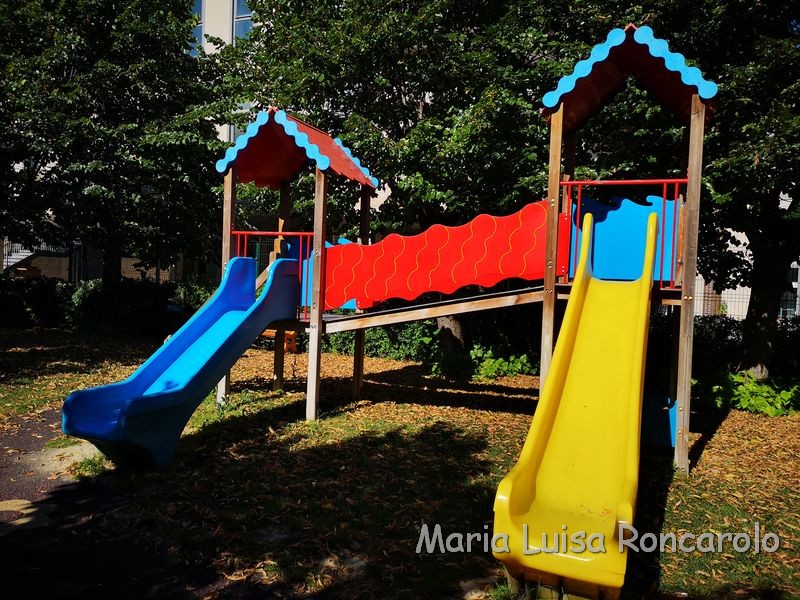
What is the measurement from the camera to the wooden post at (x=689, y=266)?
5.70 m

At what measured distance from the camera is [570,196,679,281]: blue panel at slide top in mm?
6109

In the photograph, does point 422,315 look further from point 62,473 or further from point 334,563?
point 62,473

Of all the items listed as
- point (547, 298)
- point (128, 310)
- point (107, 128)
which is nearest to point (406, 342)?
point (547, 298)

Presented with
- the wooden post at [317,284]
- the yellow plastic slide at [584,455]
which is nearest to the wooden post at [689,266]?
the yellow plastic slide at [584,455]

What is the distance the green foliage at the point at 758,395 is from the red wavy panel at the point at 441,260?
5.04 meters

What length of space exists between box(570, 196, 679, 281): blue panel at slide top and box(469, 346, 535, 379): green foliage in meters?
5.64

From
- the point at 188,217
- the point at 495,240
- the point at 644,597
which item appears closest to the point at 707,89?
the point at 495,240

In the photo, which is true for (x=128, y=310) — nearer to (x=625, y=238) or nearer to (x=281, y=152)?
(x=281, y=152)

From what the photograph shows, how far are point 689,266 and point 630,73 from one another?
7.53ft

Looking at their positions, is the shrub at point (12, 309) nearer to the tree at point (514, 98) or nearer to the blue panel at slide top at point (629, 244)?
the tree at point (514, 98)

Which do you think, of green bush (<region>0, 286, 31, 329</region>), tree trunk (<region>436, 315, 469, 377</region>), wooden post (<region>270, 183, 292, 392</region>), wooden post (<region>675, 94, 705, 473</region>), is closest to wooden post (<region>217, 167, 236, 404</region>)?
wooden post (<region>270, 183, 292, 392</region>)

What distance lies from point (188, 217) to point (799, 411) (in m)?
13.6

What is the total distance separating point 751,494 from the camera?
17.5 feet

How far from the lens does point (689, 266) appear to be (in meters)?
5.75
